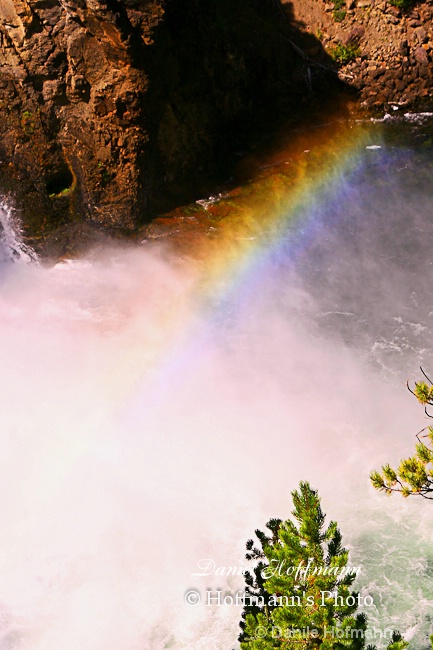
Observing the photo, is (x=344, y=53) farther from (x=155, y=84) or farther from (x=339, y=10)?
(x=155, y=84)

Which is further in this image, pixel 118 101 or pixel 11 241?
pixel 11 241

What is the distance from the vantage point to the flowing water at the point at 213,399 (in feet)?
38.6

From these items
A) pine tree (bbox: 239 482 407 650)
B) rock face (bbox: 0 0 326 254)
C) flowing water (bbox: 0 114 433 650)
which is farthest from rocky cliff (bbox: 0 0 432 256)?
pine tree (bbox: 239 482 407 650)

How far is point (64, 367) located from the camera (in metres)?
15.8

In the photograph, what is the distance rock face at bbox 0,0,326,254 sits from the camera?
16.5 metres

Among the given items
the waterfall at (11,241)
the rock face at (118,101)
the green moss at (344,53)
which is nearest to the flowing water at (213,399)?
the waterfall at (11,241)

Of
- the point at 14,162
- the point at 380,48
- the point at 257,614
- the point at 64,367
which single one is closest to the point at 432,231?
the point at 380,48

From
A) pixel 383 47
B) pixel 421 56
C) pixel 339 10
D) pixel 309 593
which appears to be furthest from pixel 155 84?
pixel 309 593

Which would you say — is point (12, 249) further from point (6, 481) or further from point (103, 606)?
point (103, 606)

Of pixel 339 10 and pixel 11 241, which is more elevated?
pixel 339 10

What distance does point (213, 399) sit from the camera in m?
14.9

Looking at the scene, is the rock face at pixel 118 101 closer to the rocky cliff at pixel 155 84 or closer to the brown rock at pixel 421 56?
the rocky cliff at pixel 155 84

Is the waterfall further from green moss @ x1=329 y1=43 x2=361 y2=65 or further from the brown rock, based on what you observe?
the brown rock

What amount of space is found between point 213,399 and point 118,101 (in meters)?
8.06
